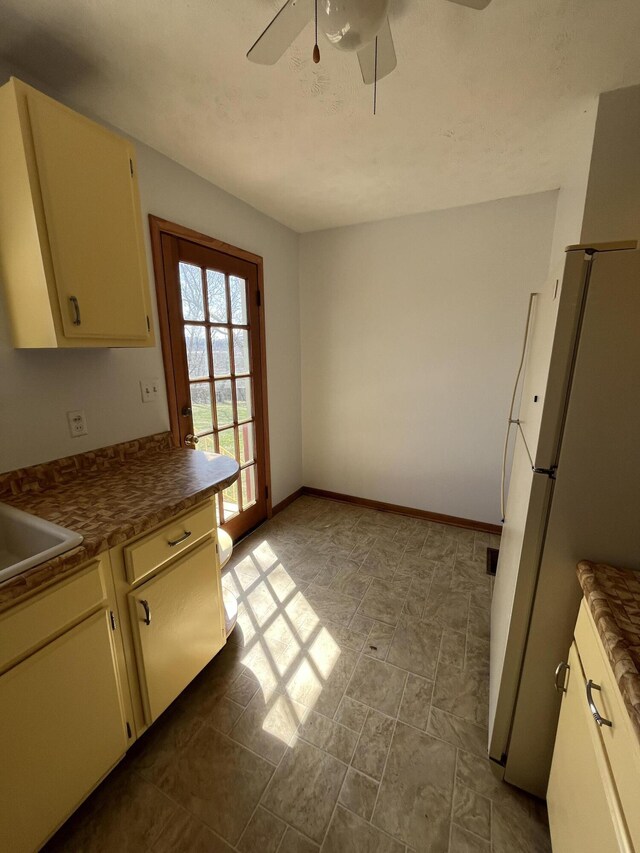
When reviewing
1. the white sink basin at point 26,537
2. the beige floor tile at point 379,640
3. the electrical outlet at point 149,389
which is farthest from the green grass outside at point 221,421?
the beige floor tile at point 379,640

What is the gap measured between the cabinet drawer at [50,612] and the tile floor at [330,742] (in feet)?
2.37

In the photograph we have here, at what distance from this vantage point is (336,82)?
127 centimetres

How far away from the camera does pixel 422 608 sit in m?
1.98

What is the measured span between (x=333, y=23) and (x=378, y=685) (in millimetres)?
2233

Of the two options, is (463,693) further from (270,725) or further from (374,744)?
(270,725)

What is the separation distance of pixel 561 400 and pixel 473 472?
193 cm

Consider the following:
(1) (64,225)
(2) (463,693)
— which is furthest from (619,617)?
(1) (64,225)

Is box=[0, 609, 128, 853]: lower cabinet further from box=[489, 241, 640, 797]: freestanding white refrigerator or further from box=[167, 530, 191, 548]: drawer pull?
box=[489, 241, 640, 797]: freestanding white refrigerator

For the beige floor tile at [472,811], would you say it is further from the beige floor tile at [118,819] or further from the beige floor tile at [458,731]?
the beige floor tile at [118,819]

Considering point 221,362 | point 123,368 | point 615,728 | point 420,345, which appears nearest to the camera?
point 615,728

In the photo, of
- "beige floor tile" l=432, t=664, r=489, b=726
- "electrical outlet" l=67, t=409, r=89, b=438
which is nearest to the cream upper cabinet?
"electrical outlet" l=67, t=409, r=89, b=438

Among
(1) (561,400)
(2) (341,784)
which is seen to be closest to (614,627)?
(1) (561,400)

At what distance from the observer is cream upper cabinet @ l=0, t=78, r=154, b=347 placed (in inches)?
41.8

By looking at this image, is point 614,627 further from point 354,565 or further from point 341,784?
point 354,565
